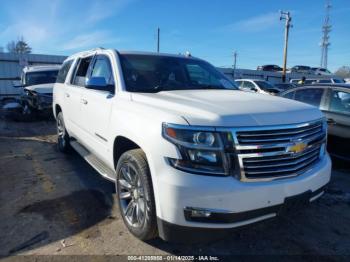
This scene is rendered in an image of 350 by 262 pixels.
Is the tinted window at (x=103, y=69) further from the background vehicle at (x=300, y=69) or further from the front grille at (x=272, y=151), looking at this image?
the background vehicle at (x=300, y=69)

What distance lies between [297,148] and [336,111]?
3511 millimetres

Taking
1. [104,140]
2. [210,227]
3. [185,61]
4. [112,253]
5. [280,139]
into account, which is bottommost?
[112,253]

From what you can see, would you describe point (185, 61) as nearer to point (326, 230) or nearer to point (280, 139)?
point (280, 139)

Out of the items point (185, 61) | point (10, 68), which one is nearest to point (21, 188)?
point (185, 61)

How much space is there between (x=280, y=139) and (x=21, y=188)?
12.5ft

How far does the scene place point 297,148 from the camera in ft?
9.05

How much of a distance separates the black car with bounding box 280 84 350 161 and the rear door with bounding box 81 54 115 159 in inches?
154

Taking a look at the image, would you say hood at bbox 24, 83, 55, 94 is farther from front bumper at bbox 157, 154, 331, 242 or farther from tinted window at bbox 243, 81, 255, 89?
tinted window at bbox 243, 81, 255, 89

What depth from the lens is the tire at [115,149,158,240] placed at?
279cm

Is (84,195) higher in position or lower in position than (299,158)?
lower

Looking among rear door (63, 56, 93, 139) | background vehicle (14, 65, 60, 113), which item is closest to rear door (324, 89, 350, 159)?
rear door (63, 56, 93, 139)

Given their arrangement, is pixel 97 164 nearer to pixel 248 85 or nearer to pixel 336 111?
pixel 336 111

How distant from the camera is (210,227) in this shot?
2.49 meters

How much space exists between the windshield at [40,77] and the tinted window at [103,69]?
9.13 meters
